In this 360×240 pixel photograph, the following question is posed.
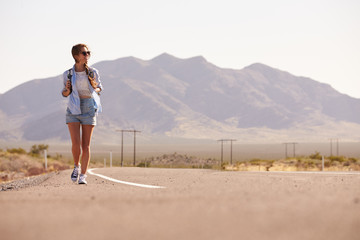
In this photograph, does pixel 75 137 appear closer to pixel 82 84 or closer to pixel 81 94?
pixel 81 94

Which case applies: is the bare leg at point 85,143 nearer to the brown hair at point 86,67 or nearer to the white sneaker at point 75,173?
the white sneaker at point 75,173

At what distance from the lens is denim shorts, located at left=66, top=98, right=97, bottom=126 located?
8.88 metres

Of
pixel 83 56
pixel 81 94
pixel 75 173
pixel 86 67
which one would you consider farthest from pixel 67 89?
pixel 75 173

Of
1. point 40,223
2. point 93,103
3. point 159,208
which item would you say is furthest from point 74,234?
point 93,103

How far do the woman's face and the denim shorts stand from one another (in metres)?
0.64

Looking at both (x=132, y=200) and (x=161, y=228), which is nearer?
(x=161, y=228)

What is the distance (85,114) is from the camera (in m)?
8.89

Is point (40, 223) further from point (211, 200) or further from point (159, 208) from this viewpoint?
point (211, 200)

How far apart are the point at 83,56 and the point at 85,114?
3.15ft

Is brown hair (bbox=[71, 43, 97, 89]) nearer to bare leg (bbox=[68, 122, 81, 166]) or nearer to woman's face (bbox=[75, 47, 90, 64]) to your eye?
woman's face (bbox=[75, 47, 90, 64])

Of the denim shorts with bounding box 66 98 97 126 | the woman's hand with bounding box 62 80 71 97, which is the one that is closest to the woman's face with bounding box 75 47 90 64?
the woman's hand with bounding box 62 80 71 97

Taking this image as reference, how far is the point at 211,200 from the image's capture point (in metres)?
4.56

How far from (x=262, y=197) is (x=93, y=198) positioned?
5.07 ft

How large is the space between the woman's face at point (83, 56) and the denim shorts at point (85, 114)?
64cm
